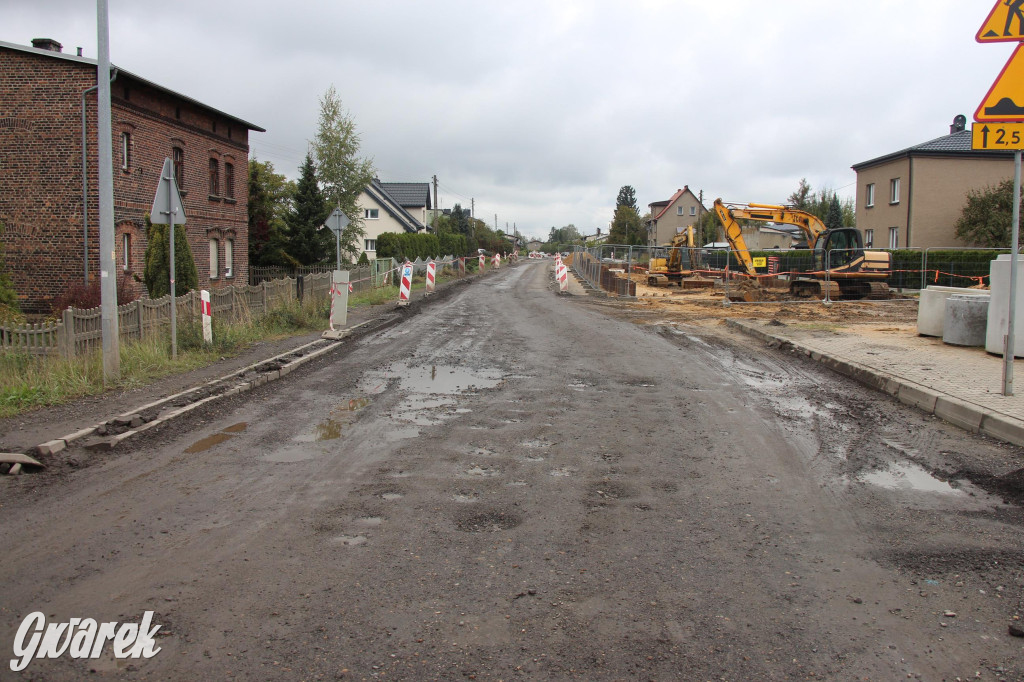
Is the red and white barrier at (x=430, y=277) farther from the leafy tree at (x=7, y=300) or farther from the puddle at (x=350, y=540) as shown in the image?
the puddle at (x=350, y=540)

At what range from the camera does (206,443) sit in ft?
24.5

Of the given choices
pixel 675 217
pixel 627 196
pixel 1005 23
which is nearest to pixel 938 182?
pixel 1005 23

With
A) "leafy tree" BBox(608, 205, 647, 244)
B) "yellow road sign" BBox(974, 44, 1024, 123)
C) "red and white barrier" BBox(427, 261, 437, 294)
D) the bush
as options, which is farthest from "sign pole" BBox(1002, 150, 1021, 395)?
"leafy tree" BBox(608, 205, 647, 244)

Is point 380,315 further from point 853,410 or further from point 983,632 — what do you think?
point 983,632

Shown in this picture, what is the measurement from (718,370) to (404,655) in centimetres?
930

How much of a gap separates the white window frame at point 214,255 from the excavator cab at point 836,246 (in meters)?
23.4

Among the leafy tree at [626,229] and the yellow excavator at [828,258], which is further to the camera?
the leafy tree at [626,229]

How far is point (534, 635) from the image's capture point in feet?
12.0

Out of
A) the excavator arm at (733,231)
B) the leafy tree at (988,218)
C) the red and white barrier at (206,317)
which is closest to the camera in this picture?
the red and white barrier at (206,317)

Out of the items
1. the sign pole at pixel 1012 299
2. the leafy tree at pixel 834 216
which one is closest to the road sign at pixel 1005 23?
the sign pole at pixel 1012 299

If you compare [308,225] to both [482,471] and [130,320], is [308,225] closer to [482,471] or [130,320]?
[130,320]

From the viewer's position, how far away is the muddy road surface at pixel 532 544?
352 cm

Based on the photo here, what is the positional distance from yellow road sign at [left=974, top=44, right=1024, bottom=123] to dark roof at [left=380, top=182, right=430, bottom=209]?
247ft

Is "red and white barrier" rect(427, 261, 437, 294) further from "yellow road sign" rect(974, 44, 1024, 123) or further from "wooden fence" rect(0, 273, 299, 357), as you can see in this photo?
"yellow road sign" rect(974, 44, 1024, 123)
